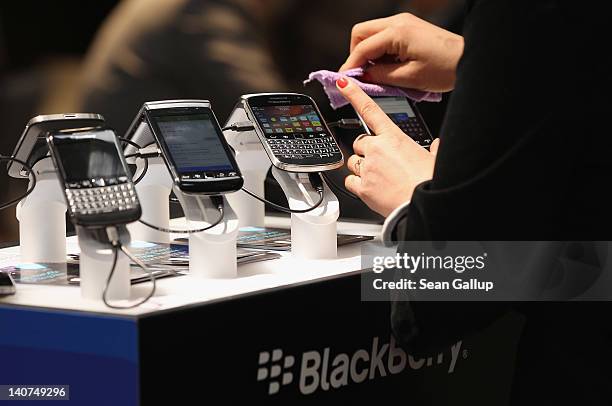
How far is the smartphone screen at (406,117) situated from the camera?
6.38 ft

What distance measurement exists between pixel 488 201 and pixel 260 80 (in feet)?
6.34

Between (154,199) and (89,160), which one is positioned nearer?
(89,160)

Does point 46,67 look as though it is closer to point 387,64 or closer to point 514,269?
point 387,64

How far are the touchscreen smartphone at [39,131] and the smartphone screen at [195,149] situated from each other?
0.35 feet

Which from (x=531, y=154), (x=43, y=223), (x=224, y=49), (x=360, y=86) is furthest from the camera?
(x=224, y=49)

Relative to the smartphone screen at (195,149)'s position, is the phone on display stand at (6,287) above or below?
below

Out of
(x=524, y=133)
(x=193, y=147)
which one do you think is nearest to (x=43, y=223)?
(x=193, y=147)

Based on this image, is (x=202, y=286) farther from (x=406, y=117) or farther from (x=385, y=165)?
(x=406, y=117)

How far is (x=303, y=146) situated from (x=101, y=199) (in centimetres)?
43

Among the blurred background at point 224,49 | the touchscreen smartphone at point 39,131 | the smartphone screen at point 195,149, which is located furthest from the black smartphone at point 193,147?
the blurred background at point 224,49

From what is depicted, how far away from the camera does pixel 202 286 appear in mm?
1516

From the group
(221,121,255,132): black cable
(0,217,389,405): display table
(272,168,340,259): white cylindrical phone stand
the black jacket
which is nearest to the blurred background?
(221,121,255,132): black cable

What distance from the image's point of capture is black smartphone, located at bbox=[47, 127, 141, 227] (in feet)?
4.58

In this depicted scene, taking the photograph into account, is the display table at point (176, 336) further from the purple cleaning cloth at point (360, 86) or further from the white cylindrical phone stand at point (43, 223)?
the purple cleaning cloth at point (360, 86)
